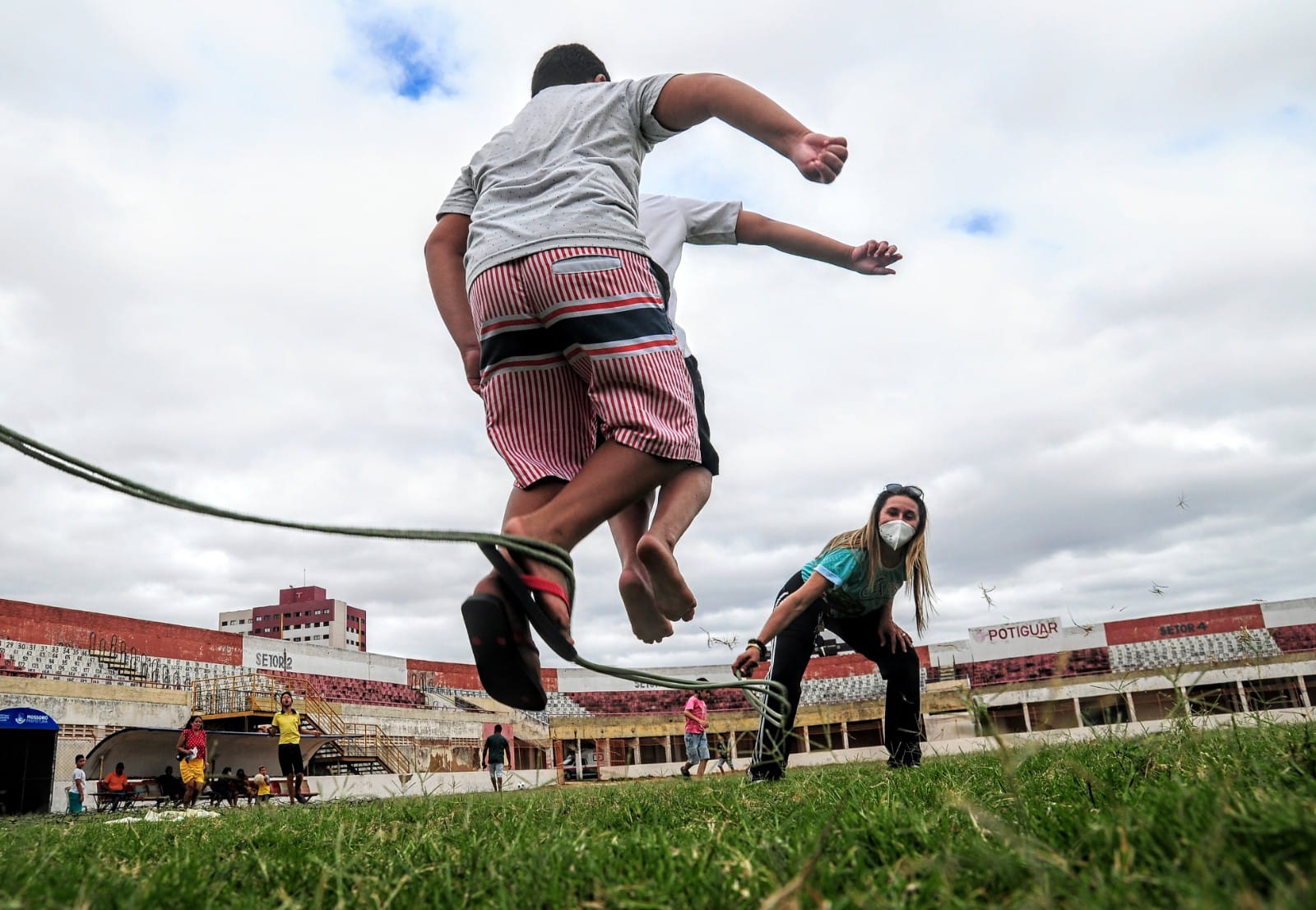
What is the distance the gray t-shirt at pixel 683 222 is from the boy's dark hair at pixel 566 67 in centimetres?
70

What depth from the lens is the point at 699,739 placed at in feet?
55.7

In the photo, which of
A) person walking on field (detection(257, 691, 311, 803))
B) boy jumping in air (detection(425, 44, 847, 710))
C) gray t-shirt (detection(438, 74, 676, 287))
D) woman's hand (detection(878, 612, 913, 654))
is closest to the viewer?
boy jumping in air (detection(425, 44, 847, 710))

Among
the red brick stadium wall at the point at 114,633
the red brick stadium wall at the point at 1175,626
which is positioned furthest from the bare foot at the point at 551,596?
the red brick stadium wall at the point at 1175,626

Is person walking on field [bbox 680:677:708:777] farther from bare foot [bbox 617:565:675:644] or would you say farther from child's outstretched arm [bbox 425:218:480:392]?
child's outstretched arm [bbox 425:218:480:392]

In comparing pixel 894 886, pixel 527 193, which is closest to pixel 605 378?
pixel 527 193

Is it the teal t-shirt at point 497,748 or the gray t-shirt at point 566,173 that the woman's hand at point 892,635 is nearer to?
the gray t-shirt at point 566,173

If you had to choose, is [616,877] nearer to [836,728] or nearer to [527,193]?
[527,193]

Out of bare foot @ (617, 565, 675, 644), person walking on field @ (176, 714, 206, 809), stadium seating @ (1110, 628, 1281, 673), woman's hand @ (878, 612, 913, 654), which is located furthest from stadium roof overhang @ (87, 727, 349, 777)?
stadium seating @ (1110, 628, 1281, 673)

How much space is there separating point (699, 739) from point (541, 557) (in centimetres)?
1618

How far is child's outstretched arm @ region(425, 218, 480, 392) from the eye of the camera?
8.02ft

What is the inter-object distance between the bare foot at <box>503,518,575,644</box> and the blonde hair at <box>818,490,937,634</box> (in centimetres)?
287

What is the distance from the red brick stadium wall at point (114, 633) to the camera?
904 inches

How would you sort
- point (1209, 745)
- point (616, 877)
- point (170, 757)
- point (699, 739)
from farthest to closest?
point (170, 757) < point (699, 739) < point (1209, 745) < point (616, 877)

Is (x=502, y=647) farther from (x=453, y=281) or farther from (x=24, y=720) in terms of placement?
(x=24, y=720)
